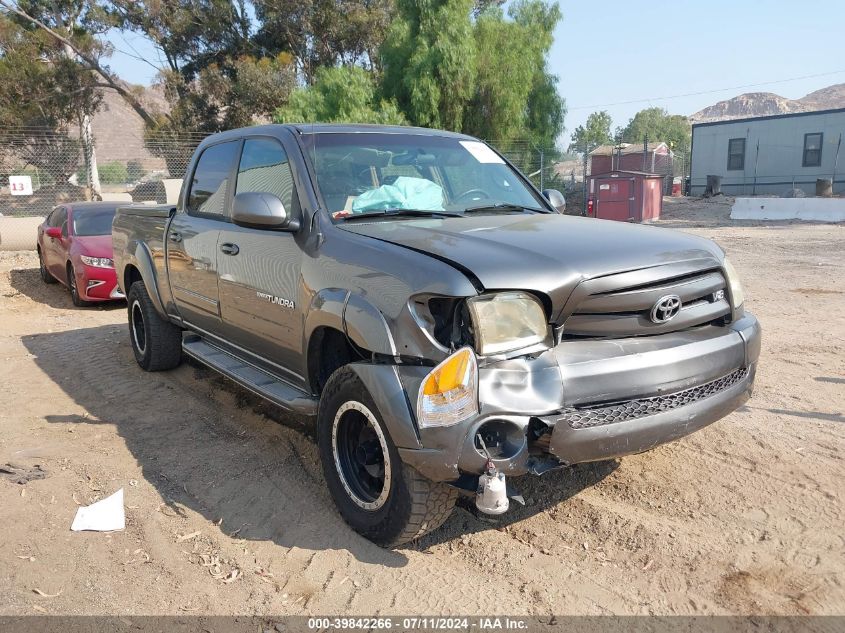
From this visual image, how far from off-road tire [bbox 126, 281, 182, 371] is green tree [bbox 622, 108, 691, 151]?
103 m

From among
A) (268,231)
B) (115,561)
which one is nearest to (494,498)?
(115,561)

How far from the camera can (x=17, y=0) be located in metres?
32.9

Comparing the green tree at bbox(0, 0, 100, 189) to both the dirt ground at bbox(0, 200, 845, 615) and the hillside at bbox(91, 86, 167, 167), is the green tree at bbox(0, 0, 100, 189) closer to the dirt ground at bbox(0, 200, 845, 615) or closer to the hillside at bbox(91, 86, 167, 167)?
the hillside at bbox(91, 86, 167, 167)

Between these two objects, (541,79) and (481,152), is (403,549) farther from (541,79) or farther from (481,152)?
(541,79)

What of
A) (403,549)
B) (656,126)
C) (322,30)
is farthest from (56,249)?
(656,126)

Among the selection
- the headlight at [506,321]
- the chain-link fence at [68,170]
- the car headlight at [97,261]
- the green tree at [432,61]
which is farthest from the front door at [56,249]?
the green tree at [432,61]

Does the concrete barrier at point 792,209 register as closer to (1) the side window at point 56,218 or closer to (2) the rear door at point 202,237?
(1) the side window at point 56,218

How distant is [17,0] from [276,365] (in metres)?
37.7

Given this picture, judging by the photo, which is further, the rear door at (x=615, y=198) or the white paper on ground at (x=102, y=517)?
the rear door at (x=615, y=198)

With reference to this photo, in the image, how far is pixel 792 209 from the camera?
21797 mm

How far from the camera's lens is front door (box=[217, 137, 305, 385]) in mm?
3785

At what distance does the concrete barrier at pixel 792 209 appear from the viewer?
21.1 metres

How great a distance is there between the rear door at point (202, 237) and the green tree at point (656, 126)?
10305 cm

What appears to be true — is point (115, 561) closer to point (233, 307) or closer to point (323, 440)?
point (323, 440)
